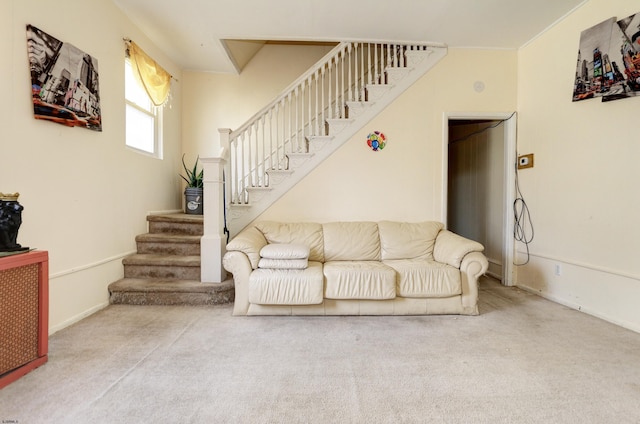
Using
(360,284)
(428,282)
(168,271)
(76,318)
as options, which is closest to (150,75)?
(168,271)

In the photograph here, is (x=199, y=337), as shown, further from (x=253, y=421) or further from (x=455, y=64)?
(x=455, y=64)

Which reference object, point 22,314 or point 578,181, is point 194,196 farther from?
point 578,181

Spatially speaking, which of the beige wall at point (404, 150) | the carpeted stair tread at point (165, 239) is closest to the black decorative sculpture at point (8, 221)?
the carpeted stair tread at point (165, 239)

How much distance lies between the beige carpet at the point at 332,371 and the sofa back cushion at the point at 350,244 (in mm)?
721

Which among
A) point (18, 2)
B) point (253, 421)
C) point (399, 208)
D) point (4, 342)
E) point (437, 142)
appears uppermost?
Result: point (18, 2)

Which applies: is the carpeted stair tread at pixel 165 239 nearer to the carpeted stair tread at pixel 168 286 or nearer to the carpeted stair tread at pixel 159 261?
the carpeted stair tread at pixel 159 261

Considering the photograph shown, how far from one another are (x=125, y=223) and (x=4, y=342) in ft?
5.32

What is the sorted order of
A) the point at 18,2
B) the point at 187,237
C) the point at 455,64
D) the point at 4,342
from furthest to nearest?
the point at 455,64, the point at 187,237, the point at 18,2, the point at 4,342

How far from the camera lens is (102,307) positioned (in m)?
2.61

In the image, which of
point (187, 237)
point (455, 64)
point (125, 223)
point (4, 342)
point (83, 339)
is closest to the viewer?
point (4, 342)

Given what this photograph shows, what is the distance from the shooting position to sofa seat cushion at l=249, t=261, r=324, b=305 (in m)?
2.41

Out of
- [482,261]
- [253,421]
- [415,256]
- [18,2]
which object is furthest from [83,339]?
[482,261]

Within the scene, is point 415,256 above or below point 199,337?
above

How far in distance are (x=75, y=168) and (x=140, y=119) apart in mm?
1268
